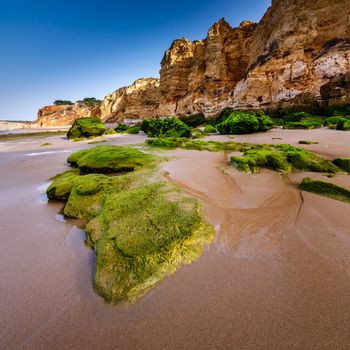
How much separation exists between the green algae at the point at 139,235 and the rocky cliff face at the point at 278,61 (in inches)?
665

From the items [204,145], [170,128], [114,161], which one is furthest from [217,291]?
[170,128]

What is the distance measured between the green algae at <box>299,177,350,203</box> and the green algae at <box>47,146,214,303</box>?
5.28ft

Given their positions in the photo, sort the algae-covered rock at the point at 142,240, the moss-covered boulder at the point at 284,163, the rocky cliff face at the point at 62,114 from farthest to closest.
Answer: the rocky cliff face at the point at 62,114, the moss-covered boulder at the point at 284,163, the algae-covered rock at the point at 142,240

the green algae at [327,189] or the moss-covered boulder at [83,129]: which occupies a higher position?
the moss-covered boulder at [83,129]

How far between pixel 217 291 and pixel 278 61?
22.5 meters

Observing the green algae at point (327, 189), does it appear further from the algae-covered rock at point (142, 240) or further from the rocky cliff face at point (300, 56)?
the rocky cliff face at point (300, 56)

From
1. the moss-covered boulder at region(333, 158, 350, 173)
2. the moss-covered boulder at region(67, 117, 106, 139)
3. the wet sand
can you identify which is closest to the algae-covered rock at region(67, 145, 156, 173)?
the wet sand

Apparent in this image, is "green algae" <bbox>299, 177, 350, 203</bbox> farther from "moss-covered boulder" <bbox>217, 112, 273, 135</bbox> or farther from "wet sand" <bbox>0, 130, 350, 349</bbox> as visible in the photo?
"moss-covered boulder" <bbox>217, 112, 273, 135</bbox>

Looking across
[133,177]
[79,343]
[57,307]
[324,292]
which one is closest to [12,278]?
[57,307]

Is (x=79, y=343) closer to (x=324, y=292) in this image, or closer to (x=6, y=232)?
(x=324, y=292)

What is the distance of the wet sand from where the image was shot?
1079 millimetres

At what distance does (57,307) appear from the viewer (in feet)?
4.31

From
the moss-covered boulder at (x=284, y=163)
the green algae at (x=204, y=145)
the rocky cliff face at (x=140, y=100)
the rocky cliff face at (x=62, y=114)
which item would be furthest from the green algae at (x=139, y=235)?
the rocky cliff face at (x=62, y=114)

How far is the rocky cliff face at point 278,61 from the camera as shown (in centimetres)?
1597
